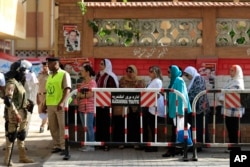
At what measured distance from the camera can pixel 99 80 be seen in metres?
10.3

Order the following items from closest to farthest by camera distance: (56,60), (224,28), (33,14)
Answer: (56,60) → (224,28) → (33,14)

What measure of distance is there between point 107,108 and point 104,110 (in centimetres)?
8

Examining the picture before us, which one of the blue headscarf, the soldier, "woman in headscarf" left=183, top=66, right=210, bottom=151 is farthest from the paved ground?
the blue headscarf

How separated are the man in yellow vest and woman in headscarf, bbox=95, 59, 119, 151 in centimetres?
70

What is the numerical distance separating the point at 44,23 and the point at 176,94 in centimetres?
2271

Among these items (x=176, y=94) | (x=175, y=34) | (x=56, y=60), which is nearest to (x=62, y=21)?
(x=56, y=60)

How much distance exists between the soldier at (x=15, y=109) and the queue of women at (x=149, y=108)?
1154mm

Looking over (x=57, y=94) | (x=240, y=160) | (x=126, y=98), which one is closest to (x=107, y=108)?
(x=57, y=94)

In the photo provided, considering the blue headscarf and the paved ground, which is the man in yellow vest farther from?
the blue headscarf

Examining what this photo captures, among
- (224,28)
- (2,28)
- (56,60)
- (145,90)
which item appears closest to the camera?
(145,90)

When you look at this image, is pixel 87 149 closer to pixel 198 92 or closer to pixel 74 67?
pixel 74 67

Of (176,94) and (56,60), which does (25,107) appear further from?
(176,94)

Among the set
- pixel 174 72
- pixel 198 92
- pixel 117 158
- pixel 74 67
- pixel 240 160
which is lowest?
pixel 117 158

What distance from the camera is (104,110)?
10.3 metres
